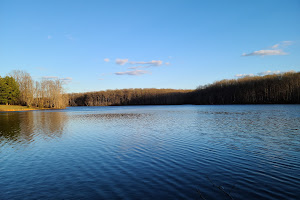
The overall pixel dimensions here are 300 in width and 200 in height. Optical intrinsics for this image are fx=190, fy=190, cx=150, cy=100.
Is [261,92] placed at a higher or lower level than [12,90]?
lower

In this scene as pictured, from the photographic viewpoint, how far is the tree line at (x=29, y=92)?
87.6 meters

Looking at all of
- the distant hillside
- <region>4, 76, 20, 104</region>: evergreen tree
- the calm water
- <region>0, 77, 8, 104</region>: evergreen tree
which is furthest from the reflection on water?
the distant hillside

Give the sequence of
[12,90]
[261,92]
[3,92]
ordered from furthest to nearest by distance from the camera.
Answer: [261,92] < [12,90] < [3,92]

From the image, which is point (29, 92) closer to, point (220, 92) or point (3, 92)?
point (3, 92)

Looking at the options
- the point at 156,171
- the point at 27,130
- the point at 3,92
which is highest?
the point at 3,92

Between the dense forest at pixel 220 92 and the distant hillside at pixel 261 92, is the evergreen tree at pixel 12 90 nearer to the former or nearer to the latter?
the dense forest at pixel 220 92

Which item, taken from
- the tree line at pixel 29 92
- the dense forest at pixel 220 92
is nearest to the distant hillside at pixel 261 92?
the dense forest at pixel 220 92

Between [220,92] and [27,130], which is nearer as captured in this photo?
[27,130]

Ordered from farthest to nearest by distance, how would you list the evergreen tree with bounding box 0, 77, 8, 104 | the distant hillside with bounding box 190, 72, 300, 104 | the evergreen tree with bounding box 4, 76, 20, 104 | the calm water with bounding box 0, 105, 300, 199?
1. the distant hillside with bounding box 190, 72, 300, 104
2. the evergreen tree with bounding box 4, 76, 20, 104
3. the evergreen tree with bounding box 0, 77, 8, 104
4. the calm water with bounding box 0, 105, 300, 199

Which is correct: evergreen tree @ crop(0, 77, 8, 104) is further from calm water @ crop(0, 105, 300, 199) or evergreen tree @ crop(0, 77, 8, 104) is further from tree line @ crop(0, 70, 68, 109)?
calm water @ crop(0, 105, 300, 199)

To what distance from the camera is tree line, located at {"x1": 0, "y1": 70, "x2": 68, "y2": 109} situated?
8762 centimetres

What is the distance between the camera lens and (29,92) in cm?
9525

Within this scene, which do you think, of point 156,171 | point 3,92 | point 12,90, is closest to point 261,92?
point 156,171

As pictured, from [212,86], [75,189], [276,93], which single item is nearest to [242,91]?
[276,93]
